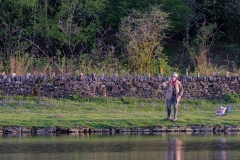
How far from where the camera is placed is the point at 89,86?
110 ft

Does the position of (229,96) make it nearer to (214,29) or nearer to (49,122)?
(49,122)

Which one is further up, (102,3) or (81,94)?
(102,3)

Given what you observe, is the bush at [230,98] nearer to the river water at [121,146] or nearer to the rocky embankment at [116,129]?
the rocky embankment at [116,129]

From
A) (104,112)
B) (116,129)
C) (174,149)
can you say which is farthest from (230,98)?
(174,149)

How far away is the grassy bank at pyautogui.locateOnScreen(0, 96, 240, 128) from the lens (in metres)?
26.6

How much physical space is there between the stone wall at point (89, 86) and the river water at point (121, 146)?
8471mm

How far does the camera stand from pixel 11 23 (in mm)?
48531

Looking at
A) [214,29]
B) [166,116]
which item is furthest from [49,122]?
[214,29]

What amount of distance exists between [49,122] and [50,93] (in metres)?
7.03

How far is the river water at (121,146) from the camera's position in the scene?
19.2 metres

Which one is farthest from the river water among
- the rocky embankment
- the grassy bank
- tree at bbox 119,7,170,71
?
tree at bbox 119,7,170,71

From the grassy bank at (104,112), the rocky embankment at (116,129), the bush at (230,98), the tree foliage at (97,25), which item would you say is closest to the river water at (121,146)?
the rocky embankment at (116,129)

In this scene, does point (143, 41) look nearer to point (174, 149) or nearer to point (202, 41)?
point (202, 41)

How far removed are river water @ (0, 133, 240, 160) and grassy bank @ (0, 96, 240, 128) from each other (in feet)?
5.15
